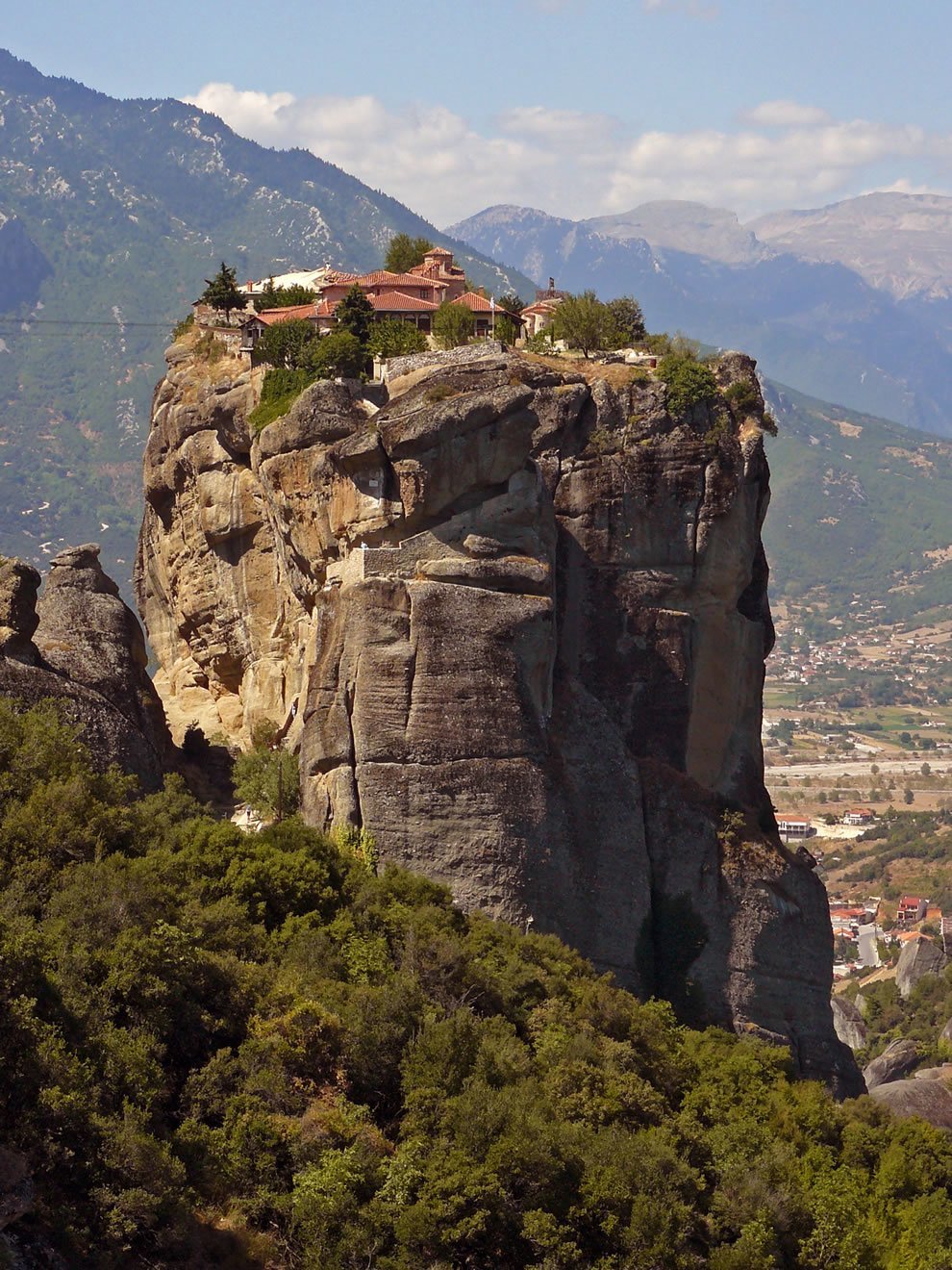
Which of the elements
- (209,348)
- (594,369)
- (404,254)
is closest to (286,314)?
(209,348)

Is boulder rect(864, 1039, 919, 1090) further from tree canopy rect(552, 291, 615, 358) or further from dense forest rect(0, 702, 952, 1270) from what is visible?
dense forest rect(0, 702, 952, 1270)

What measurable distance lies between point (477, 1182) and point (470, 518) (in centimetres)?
1948

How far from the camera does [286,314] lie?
60.0m

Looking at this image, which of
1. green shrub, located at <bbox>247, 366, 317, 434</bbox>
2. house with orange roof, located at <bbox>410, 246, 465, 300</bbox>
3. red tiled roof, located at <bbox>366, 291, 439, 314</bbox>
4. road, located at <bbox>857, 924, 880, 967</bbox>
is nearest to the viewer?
green shrub, located at <bbox>247, 366, 317, 434</bbox>

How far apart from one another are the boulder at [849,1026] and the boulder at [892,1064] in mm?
5003

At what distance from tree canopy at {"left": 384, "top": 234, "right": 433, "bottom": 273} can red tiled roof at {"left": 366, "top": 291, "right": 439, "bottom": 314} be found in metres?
10.3

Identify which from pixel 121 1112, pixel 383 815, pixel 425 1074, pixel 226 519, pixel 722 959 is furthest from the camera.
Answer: pixel 226 519

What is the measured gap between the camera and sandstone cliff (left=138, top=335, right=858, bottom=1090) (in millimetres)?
43062

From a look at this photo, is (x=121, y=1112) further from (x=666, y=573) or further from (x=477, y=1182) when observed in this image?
(x=666, y=573)

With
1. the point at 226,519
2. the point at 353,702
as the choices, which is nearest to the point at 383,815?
the point at 353,702

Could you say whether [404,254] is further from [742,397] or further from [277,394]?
[742,397]

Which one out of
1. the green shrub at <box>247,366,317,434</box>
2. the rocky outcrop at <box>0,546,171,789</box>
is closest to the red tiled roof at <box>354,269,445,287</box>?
the green shrub at <box>247,366,317,434</box>

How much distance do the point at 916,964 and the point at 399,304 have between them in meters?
62.8

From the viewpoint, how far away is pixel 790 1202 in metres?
33.8
